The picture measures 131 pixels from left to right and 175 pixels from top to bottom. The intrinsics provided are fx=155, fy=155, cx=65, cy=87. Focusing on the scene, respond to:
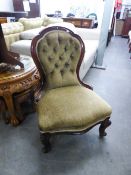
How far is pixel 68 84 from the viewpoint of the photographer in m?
1.53

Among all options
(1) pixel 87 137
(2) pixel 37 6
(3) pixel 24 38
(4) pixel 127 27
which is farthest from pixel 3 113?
(4) pixel 127 27

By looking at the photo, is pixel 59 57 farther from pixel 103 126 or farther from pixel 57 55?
pixel 103 126

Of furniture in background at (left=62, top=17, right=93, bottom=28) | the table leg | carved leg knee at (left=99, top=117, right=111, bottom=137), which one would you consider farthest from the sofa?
furniture in background at (left=62, top=17, right=93, bottom=28)

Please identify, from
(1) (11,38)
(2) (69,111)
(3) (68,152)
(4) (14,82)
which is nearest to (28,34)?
(1) (11,38)

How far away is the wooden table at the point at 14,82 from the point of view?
1.34m

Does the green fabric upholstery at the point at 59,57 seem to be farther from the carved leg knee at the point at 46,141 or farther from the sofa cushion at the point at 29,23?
the sofa cushion at the point at 29,23

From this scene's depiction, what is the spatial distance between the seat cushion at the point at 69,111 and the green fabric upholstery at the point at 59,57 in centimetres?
15

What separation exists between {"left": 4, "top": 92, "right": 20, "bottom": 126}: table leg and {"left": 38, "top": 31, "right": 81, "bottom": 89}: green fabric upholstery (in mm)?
375

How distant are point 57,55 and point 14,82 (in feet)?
1.52

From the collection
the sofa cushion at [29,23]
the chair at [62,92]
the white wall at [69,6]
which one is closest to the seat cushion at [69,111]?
the chair at [62,92]

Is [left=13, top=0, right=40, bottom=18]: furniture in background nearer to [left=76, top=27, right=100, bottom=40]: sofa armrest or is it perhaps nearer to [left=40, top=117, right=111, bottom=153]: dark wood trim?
[left=76, top=27, right=100, bottom=40]: sofa armrest

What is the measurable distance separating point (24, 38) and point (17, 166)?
2.23 metres

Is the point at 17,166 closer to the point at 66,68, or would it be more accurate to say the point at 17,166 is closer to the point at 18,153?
the point at 18,153

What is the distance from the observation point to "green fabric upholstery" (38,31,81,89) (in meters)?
1.39
